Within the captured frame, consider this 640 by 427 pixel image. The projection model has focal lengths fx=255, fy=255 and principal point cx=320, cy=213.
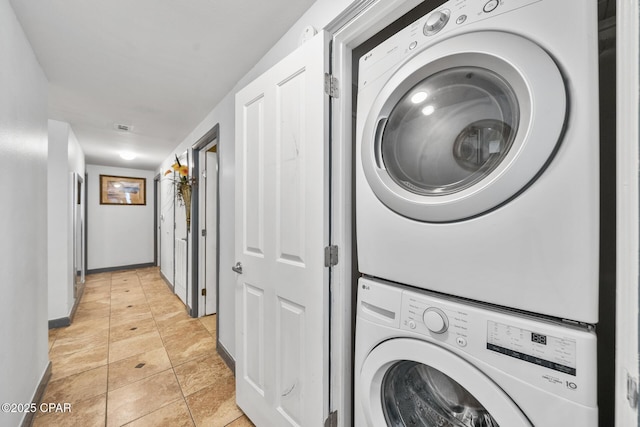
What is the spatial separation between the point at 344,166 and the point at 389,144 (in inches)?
9.8

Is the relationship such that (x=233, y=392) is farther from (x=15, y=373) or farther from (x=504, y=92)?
(x=504, y=92)

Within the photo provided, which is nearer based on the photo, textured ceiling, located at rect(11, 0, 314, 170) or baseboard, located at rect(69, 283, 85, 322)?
textured ceiling, located at rect(11, 0, 314, 170)

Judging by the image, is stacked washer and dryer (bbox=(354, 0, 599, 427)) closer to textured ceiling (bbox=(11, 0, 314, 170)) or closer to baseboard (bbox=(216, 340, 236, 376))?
textured ceiling (bbox=(11, 0, 314, 170))

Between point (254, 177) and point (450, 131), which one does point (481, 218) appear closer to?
point (450, 131)

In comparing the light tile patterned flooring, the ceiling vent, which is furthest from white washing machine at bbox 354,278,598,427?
the ceiling vent

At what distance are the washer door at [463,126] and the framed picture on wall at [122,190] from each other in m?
6.41

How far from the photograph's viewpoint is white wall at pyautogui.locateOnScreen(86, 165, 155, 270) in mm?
5223

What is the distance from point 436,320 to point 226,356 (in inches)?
80.1

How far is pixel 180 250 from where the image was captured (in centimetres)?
366

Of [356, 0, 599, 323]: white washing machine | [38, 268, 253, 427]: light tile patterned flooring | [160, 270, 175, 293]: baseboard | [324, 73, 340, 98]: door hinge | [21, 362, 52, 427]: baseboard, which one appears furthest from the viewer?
[160, 270, 175, 293]: baseboard

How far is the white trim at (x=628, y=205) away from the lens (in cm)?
29

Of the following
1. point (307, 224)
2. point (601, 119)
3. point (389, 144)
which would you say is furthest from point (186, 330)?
point (601, 119)

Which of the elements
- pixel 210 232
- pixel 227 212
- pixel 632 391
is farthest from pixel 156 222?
pixel 632 391

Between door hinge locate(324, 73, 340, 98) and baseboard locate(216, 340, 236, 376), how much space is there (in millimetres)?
2102
